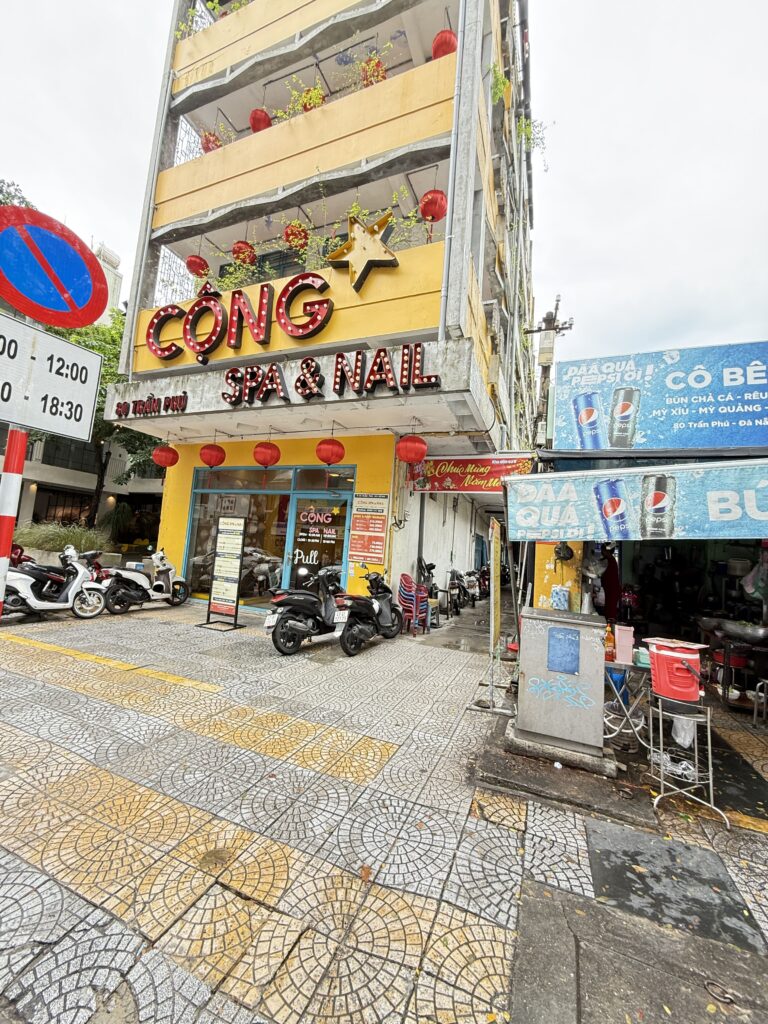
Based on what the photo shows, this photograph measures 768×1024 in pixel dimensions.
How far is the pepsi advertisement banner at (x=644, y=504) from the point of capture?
352cm

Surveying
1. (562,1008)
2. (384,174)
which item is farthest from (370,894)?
(384,174)

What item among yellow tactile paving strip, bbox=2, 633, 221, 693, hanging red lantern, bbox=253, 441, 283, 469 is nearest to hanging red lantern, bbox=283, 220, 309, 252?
hanging red lantern, bbox=253, 441, 283, 469

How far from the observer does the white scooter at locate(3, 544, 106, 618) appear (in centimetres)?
697

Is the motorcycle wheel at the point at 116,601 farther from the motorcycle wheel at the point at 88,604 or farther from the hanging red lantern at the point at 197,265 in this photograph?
the hanging red lantern at the point at 197,265

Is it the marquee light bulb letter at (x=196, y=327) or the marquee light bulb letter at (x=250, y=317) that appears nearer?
the marquee light bulb letter at (x=250, y=317)

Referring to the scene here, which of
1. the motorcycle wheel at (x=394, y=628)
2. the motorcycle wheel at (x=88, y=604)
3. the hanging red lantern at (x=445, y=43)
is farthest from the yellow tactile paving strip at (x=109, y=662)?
the hanging red lantern at (x=445, y=43)

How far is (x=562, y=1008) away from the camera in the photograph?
163cm

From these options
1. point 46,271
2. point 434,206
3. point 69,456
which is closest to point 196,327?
point 434,206

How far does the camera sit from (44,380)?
6.79 feet

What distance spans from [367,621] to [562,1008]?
17.8ft

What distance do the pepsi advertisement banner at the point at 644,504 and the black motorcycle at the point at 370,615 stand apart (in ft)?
10.5

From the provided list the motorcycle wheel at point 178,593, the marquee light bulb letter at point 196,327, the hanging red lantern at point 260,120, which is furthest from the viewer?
the hanging red lantern at point 260,120

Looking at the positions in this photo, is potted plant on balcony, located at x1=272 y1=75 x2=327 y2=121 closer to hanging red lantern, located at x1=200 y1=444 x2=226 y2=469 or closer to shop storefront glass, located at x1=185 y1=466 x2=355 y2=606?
hanging red lantern, located at x1=200 y1=444 x2=226 y2=469

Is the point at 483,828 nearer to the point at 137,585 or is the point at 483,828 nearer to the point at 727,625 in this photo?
the point at 727,625
